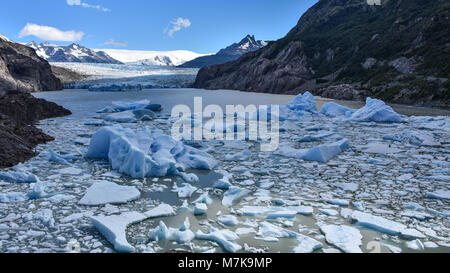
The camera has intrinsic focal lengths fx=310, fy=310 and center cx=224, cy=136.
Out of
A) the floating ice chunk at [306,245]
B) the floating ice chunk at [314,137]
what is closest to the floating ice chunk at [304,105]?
the floating ice chunk at [314,137]

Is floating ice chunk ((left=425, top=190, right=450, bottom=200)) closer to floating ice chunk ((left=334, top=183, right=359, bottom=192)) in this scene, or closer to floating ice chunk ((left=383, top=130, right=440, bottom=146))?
floating ice chunk ((left=334, top=183, right=359, bottom=192))

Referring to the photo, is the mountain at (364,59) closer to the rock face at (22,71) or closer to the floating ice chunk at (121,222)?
the floating ice chunk at (121,222)

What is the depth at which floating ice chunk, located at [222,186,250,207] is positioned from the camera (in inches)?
171

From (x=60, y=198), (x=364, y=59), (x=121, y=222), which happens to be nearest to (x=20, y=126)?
(x=60, y=198)

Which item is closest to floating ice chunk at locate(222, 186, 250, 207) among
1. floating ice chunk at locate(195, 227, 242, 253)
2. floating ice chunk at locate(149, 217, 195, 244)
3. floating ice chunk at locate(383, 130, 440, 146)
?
floating ice chunk at locate(195, 227, 242, 253)

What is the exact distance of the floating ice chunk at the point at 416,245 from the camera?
3164 millimetres

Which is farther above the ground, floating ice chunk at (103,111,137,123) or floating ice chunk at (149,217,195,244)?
floating ice chunk at (103,111,137,123)

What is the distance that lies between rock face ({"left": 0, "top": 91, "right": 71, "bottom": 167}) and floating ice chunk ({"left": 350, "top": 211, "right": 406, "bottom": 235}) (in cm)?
596

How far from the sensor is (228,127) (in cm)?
1048

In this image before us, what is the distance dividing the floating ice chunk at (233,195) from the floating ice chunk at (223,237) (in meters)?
0.87

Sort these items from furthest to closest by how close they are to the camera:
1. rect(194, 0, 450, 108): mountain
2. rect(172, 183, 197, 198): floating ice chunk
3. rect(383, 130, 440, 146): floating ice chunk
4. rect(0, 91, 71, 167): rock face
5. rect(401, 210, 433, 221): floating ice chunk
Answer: rect(194, 0, 450, 108): mountain < rect(383, 130, 440, 146): floating ice chunk < rect(0, 91, 71, 167): rock face < rect(172, 183, 197, 198): floating ice chunk < rect(401, 210, 433, 221): floating ice chunk

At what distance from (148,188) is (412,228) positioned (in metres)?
3.64
